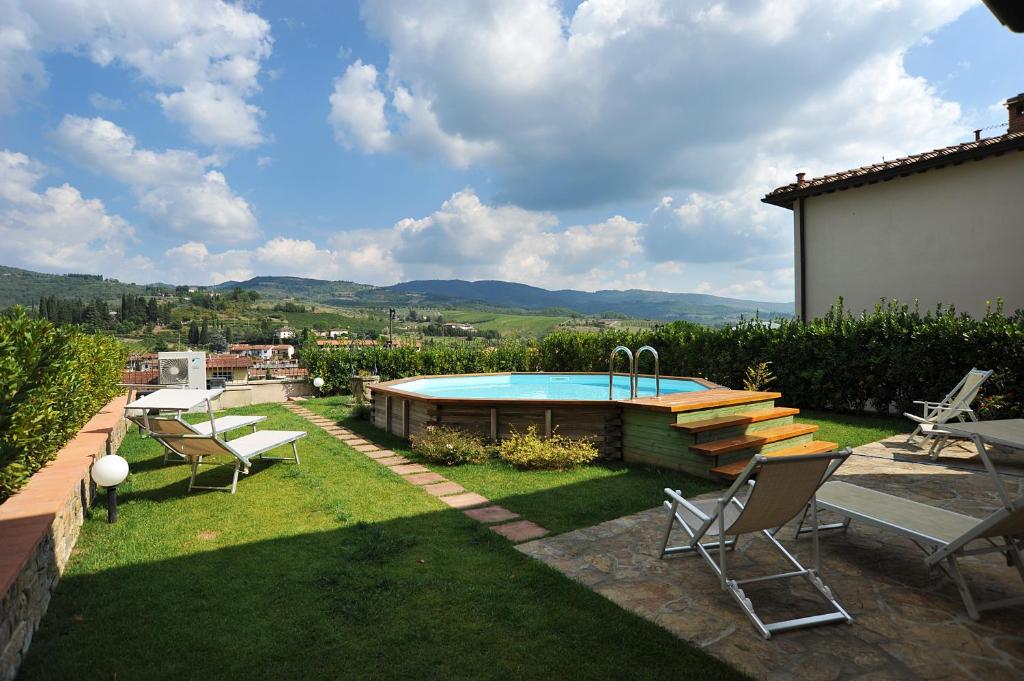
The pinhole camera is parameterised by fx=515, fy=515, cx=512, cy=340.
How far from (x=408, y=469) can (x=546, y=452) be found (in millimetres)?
1815

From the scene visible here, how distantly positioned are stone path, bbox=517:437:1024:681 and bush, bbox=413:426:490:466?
8.86 feet

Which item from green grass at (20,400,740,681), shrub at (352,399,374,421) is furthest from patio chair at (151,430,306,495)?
shrub at (352,399,374,421)

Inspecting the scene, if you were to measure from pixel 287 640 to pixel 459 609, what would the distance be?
3.13ft

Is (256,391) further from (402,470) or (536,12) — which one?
(536,12)

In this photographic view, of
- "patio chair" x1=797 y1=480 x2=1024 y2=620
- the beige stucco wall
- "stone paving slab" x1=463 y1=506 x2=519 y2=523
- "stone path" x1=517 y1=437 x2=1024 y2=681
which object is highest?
the beige stucco wall

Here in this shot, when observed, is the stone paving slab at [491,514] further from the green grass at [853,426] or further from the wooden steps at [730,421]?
the green grass at [853,426]

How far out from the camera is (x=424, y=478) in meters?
6.25

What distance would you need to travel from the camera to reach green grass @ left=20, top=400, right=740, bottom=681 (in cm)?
257

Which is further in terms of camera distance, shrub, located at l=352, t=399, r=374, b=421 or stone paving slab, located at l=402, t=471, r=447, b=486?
shrub, located at l=352, t=399, r=374, b=421

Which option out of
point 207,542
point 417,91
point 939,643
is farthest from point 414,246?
point 939,643

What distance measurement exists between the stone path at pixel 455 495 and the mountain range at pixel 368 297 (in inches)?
601

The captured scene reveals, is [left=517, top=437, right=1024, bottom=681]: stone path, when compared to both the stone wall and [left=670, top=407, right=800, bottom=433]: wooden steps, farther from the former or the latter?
the stone wall

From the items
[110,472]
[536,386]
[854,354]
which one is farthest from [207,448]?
[854,354]

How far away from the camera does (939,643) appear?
271cm
